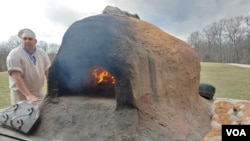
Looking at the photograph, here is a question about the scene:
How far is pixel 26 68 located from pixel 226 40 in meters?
17.4

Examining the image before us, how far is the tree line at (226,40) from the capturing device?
1936cm

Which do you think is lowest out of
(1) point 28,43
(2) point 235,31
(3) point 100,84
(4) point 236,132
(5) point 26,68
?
(4) point 236,132

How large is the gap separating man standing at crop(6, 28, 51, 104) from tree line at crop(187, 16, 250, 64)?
15740mm

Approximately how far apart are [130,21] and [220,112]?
56.8 inches

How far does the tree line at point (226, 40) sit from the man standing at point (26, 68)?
15740mm

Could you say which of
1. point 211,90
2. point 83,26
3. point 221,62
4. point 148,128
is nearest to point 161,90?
point 148,128

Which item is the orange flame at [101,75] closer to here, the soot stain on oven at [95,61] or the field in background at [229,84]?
the soot stain on oven at [95,61]

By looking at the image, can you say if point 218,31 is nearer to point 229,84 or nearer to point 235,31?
point 235,31

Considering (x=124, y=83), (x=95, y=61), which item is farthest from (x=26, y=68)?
(x=124, y=83)

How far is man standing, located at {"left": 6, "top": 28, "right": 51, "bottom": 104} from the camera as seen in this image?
364 cm

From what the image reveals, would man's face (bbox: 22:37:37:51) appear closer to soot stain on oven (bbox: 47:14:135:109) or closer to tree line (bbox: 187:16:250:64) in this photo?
soot stain on oven (bbox: 47:14:135:109)

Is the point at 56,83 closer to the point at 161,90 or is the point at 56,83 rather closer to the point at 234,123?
the point at 161,90

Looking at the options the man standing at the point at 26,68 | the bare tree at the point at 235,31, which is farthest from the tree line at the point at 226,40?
the man standing at the point at 26,68

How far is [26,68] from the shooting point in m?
3.75
